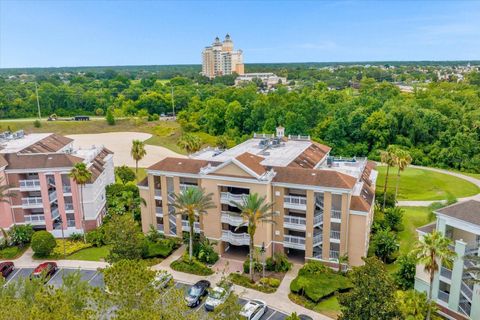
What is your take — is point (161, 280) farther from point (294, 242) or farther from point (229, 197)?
point (294, 242)

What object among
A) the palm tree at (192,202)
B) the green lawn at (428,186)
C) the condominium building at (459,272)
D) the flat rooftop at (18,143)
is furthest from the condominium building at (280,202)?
the green lawn at (428,186)

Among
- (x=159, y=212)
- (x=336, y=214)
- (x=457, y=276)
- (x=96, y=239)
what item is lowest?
(x=96, y=239)

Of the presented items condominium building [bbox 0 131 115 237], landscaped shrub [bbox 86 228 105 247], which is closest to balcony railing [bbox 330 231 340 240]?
landscaped shrub [bbox 86 228 105 247]

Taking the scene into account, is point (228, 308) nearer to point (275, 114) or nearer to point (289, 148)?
point (289, 148)

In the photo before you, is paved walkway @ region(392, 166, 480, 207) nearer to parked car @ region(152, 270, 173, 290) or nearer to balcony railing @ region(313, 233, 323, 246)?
balcony railing @ region(313, 233, 323, 246)

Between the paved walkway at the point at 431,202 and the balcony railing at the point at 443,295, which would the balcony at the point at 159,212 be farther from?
the paved walkway at the point at 431,202

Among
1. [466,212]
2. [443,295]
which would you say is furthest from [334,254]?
[466,212]
